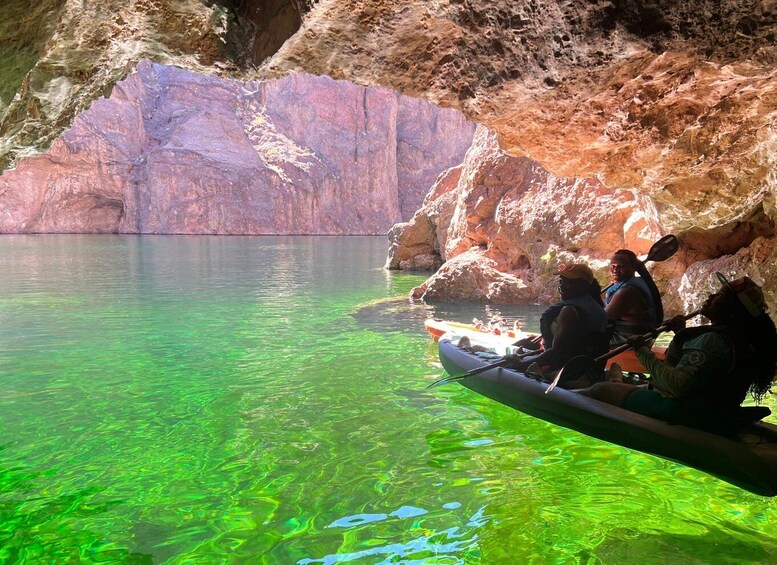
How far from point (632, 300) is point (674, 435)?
180cm

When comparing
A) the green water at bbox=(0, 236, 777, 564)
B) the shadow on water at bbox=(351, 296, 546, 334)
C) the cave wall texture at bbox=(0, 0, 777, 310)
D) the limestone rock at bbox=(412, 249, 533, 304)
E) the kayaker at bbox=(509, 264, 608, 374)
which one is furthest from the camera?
the limestone rock at bbox=(412, 249, 533, 304)

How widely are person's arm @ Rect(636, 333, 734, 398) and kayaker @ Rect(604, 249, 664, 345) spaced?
5.33 ft

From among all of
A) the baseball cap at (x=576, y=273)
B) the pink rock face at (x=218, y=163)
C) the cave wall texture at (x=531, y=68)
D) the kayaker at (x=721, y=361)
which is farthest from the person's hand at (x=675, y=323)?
the pink rock face at (x=218, y=163)

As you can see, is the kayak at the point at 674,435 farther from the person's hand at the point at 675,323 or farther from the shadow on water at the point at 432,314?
the shadow on water at the point at 432,314

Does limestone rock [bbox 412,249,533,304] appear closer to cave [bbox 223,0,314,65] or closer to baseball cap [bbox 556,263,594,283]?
baseball cap [bbox 556,263,594,283]

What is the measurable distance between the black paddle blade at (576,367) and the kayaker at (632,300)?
2.40ft

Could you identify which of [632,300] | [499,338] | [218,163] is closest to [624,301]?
[632,300]

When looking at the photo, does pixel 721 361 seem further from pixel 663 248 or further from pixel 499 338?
pixel 499 338

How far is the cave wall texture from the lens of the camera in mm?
3979

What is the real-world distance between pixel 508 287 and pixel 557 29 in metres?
9.94

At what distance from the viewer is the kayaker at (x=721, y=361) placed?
11.9ft

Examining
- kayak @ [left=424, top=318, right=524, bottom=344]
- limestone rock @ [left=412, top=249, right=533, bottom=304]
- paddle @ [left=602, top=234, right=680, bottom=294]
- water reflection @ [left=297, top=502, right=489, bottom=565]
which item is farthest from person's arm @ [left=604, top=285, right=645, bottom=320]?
limestone rock @ [left=412, top=249, right=533, bottom=304]

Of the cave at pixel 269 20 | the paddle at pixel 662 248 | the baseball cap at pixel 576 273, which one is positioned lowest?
the baseball cap at pixel 576 273

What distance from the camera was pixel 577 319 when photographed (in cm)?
499
